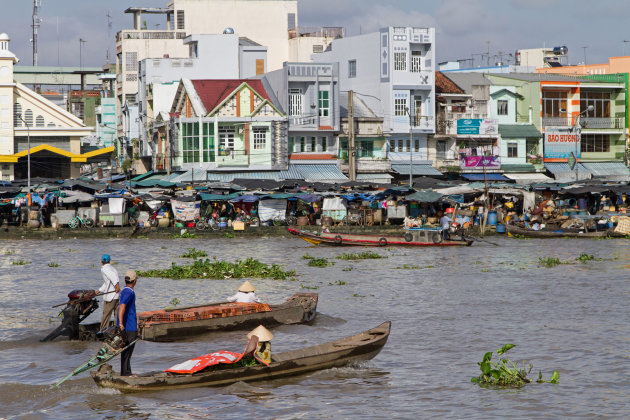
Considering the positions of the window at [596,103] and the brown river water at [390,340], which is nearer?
the brown river water at [390,340]

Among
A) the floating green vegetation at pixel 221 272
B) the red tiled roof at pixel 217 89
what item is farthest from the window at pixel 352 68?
the floating green vegetation at pixel 221 272

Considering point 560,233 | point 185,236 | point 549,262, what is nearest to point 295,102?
point 185,236

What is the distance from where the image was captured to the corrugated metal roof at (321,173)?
2375 inches

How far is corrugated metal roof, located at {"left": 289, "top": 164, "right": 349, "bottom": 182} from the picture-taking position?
198ft

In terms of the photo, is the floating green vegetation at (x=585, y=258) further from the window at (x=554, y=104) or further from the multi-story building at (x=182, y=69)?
the multi-story building at (x=182, y=69)

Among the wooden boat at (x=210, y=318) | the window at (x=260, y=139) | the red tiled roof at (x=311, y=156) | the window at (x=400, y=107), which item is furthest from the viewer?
the window at (x=400, y=107)

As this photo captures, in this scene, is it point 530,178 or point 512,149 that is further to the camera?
point 512,149

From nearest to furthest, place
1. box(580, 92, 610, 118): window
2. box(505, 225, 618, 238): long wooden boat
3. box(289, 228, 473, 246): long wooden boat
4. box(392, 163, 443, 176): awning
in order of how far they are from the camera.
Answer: box(289, 228, 473, 246): long wooden boat, box(505, 225, 618, 238): long wooden boat, box(392, 163, 443, 176): awning, box(580, 92, 610, 118): window

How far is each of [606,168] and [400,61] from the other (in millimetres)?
18693

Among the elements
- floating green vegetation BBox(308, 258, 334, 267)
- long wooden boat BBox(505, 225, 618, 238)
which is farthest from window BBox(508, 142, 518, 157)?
floating green vegetation BBox(308, 258, 334, 267)

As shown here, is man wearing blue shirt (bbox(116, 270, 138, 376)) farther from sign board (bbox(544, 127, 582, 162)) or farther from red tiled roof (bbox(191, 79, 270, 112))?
sign board (bbox(544, 127, 582, 162))

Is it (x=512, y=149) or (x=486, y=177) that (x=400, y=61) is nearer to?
(x=486, y=177)

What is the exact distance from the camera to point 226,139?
61344 mm

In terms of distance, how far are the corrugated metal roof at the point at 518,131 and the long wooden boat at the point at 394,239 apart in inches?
1027
